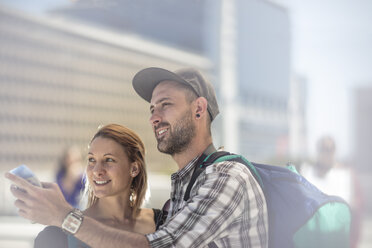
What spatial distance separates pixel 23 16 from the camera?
53156 millimetres

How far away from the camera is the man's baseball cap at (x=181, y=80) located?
1436 mm

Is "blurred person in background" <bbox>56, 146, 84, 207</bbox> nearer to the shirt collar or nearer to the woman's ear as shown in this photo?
the woman's ear

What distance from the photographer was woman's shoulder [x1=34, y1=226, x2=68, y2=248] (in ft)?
4.58

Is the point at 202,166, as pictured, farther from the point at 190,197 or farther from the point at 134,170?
the point at 134,170

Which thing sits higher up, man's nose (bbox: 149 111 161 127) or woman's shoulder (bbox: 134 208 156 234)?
man's nose (bbox: 149 111 161 127)

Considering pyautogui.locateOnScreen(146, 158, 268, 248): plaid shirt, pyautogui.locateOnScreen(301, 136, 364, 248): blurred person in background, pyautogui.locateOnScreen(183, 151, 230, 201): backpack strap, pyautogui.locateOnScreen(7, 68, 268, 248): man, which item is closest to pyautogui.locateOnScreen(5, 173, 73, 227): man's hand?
pyautogui.locateOnScreen(7, 68, 268, 248): man

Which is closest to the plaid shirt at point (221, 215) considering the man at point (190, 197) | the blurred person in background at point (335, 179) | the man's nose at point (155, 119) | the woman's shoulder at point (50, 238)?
the man at point (190, 197)

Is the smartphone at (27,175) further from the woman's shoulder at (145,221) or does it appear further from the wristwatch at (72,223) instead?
the woman's shoulder at (145,221)

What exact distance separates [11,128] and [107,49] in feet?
47.3

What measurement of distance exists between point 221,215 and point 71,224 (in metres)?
0.34

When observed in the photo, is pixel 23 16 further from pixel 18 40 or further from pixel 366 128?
pixel 366 128

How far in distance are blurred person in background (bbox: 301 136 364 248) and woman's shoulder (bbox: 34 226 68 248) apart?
2.18m

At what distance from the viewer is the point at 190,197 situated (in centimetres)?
127

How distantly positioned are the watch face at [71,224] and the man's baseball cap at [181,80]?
1.64ft
